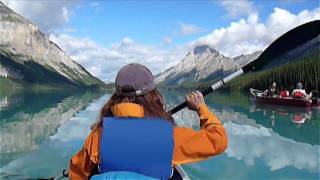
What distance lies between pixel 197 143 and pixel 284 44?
162cm

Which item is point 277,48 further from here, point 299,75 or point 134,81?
point 299,75

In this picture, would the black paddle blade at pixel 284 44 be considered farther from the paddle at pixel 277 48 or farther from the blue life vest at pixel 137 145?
the blue life vest at pixel 137 145

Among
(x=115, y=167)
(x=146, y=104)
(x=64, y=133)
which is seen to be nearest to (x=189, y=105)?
(x=146, y=104)

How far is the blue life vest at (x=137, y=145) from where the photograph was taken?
282 centimetres

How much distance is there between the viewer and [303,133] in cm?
Answer: 1889

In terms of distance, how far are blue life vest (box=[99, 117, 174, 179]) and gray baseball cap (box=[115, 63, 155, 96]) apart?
0.71 ft

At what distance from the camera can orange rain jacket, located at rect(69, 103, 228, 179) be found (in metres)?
2.85

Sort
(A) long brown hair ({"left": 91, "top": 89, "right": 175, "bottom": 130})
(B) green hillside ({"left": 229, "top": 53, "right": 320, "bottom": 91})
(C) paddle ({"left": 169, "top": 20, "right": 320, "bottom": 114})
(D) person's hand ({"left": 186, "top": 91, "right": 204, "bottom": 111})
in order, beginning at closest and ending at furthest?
(A) long brown hair ({"left": 91, "top": 89, "right": 175, "bottom": 130}) → (D) person's hand ({"left": 186, "top": 91, "right": 204, "bottom": 111}) → (C) paddle ({"left": 169, "top": 20, "right": 320, "bottom": 114}) → (B) green hillside ({"left": 229, "top": 53, "right": 320, "bottom": 91})

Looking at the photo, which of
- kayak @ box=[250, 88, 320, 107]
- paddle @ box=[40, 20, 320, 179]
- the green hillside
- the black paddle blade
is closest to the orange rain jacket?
paddle @ box=[40, 20, 320, 179]

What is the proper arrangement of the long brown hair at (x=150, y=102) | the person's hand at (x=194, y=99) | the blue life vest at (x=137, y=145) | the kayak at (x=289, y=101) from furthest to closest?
the kayak at (x=289, y=101), the person's hand at (x=194, y=99), the long brown hair at (x=150, y=102), the blue life vest at (x=137, y=145)

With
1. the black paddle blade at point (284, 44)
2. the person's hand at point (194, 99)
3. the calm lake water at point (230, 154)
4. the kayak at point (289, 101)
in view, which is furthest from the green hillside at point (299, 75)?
the person's hand at point (194, 99)

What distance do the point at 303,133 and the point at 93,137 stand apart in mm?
17203

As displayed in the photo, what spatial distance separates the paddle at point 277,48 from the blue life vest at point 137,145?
0.73 m

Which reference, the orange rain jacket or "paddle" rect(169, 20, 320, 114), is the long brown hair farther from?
"paddle" rect(169, 20, 320, 114)
